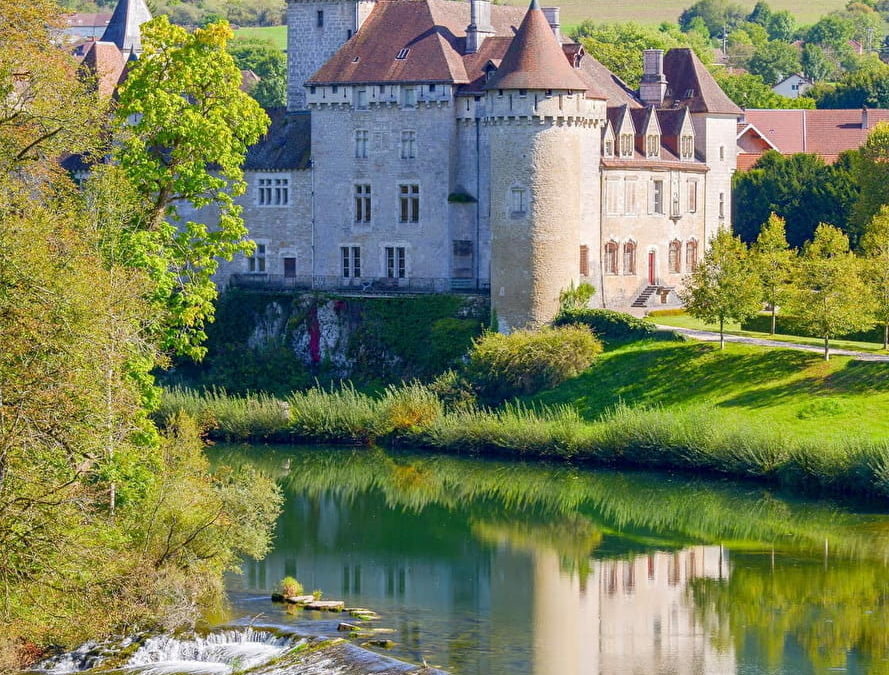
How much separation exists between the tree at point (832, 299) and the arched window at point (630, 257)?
10.3 meters

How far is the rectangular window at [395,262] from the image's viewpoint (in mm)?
61219

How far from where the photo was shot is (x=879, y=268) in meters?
51.0

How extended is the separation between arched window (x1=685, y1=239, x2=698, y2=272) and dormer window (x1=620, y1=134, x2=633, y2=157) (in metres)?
4.56

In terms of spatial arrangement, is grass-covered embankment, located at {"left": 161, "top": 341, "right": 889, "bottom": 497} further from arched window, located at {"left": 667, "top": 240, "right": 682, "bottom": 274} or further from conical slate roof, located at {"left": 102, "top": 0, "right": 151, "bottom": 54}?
conical slate roof, located at {"left": 102, "top": 0, "right": 151, "bottom": 54}

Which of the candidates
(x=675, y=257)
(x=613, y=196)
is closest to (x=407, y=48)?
(x=613, y=196)

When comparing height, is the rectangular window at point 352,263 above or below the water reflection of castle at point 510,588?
above

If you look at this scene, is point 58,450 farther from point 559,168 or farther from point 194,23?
point 194,23

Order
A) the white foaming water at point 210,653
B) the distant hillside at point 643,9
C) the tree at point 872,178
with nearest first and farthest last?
1. the white foaming water at point 210,653
2. the tree at point 872,178
3. the distant hillside at point 643,9

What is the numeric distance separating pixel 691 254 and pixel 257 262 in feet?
46.8

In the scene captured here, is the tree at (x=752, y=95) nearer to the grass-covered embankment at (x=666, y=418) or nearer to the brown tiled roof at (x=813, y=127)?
the brown tiled roof at (x=813, y=127)

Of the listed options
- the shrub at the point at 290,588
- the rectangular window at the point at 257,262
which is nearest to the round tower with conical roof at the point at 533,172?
the rectangular window at the point at 257,262

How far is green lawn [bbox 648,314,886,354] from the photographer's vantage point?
5241 cm

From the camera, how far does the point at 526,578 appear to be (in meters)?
37.5

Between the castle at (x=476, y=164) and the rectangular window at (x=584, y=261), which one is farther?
the rectangular window at (x=584, y=261)
